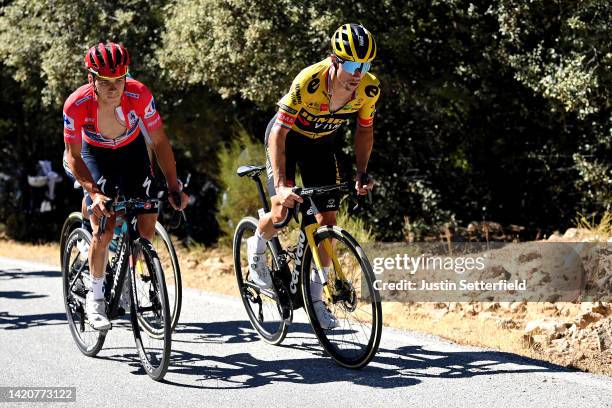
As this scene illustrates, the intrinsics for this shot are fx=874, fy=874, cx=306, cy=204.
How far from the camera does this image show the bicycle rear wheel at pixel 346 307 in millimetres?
5699

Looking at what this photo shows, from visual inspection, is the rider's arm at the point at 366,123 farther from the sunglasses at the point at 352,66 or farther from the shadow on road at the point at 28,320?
the shadow on road at the point at 28,320

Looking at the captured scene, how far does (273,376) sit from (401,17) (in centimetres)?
644

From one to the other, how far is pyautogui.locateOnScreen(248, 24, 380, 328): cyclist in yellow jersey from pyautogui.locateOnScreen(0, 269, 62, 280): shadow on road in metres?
4.78

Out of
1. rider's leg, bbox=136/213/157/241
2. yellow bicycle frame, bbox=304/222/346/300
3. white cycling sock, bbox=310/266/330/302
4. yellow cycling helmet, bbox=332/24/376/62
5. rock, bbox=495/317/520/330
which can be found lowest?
rock, bbox=495/317/520/330

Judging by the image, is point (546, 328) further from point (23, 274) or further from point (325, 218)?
point (23, 274)

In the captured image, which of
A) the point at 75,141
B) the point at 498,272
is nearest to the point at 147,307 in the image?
the point at 75,141

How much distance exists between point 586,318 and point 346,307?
2269 millimetres

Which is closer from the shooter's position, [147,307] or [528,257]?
[147,307]

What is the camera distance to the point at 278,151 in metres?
5.98

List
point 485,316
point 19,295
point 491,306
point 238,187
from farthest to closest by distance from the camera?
point 238,187, point 19,295, point 491,306, point 485,316

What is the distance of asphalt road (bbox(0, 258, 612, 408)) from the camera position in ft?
17.3

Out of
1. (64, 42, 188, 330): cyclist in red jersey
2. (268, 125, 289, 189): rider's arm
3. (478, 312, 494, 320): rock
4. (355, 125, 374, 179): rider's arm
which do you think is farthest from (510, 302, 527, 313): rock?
(64, 42, 188, 330): cyclist in red jersey

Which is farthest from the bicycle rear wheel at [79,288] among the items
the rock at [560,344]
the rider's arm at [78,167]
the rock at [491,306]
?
the rock at [491,306]

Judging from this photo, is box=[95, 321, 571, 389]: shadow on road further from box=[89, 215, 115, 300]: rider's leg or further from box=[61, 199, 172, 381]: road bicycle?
box=[89, 215, 115, 300]: rider's leg
